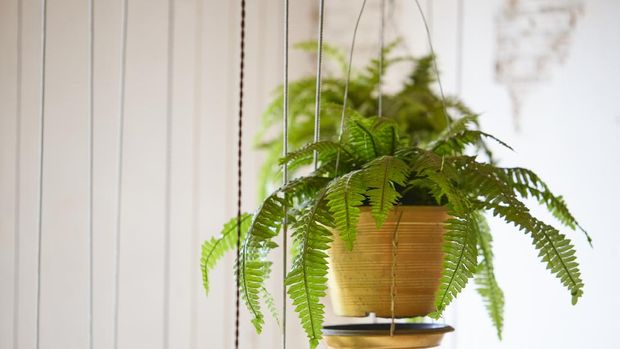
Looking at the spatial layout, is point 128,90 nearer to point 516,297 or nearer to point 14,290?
point 14,290

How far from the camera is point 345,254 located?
1.48 metres

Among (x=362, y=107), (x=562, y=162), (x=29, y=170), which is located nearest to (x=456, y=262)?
(x=362, y=107)

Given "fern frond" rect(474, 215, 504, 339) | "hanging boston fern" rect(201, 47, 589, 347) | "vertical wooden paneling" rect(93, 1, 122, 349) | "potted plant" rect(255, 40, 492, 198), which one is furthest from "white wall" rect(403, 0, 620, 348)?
"vertical wooden paneling" rect(93, 1, 122, 349)

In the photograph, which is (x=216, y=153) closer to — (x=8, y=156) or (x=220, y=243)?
(x=8, y=156)

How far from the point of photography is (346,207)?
4.31 ft

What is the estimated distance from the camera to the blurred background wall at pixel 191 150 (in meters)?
2.69

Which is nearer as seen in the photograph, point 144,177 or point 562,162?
point 562,162

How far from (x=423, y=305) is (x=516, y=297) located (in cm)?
147

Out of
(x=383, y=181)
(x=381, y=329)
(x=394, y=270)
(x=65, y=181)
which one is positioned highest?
(x=65, y=181)

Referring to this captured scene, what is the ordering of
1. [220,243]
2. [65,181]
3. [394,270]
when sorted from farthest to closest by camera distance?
[65,181]
[220,243]
[394,270]

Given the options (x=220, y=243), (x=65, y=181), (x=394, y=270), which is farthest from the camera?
(x=65, y=181)

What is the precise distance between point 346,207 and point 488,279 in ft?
1.79

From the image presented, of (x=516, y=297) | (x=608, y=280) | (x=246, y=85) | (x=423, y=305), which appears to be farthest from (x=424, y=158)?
(x=246, y=85)

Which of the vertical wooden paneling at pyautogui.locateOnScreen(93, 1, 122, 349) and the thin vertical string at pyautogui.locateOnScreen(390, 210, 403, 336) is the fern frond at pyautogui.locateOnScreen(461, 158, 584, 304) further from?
the vertical wooden paneling at pyautogui.locateOnScreen(93, 1, 122, 349)
